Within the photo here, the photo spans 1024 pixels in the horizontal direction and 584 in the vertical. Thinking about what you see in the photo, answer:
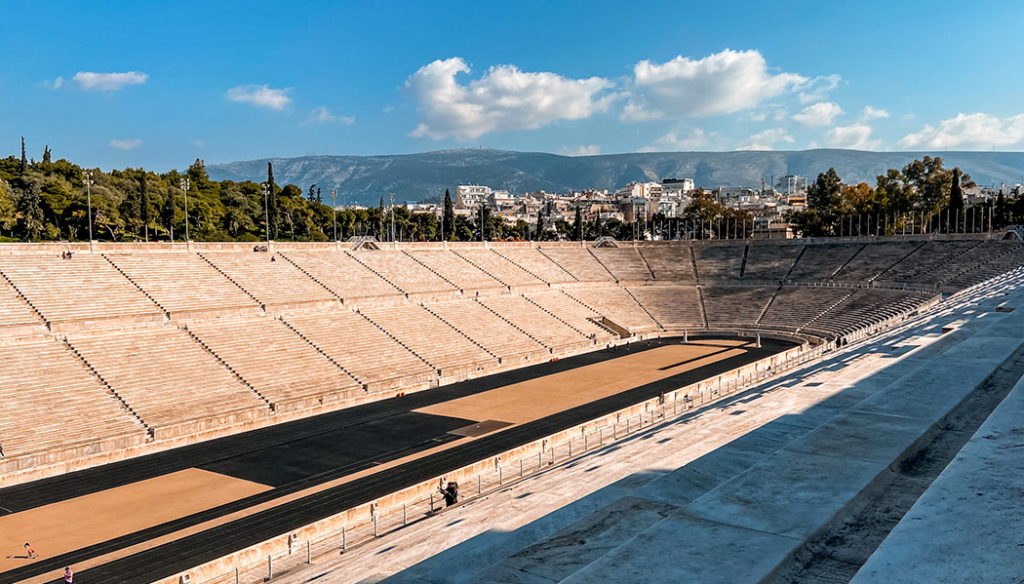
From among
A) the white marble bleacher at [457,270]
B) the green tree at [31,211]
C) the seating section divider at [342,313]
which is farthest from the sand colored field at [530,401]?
the green tree at [31,211]

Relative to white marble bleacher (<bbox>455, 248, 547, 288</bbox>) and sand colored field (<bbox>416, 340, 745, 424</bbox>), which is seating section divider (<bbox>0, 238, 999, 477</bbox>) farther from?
sand colored field (<bbox>416, 340, 745, 424</bbox>)

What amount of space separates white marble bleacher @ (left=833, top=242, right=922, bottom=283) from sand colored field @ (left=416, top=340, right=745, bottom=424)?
1757 centimetres

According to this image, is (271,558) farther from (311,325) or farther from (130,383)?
(311,325)

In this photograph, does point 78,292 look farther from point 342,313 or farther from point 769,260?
point 769,260

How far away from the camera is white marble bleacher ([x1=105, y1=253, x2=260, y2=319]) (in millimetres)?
37656

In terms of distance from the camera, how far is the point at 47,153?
96125 millimetres

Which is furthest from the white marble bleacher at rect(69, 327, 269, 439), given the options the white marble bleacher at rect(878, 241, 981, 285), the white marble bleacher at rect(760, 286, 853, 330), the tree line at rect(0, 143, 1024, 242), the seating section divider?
the white marble bleacher at rect(878, 241, 981, 285)

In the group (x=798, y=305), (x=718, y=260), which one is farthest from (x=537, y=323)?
(x=718, y=260)

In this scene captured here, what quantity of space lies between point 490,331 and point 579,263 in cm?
2300

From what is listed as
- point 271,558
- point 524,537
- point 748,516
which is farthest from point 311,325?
point 748,516

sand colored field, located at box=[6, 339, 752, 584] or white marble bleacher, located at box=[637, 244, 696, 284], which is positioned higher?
white marble bleacher, located at box=[637, 244, 696, 284]

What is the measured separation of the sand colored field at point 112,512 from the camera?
18844mm

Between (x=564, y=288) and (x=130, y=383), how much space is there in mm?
37802

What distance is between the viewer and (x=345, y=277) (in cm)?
4862
